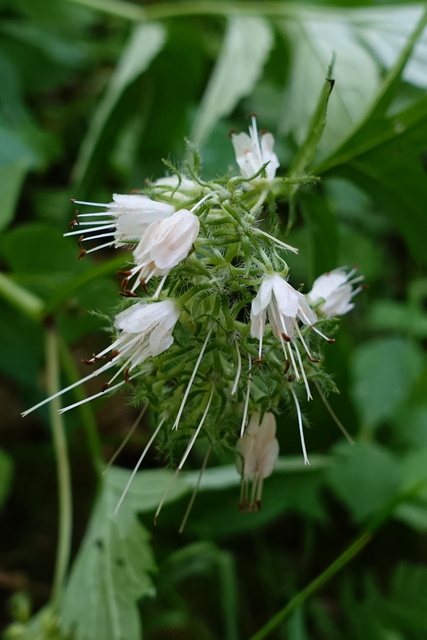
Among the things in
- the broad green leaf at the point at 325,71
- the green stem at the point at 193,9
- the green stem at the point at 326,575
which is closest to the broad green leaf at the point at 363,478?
the green stem at the point at 326,575

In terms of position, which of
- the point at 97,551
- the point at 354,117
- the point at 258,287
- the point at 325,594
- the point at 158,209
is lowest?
the point at 325,594

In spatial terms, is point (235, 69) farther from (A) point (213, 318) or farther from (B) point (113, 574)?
(B) point (113, 574)

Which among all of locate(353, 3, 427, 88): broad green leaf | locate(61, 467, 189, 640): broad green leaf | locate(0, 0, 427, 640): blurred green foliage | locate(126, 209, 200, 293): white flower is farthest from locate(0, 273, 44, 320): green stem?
locate(353, 3, 427, 88): broad green leaf

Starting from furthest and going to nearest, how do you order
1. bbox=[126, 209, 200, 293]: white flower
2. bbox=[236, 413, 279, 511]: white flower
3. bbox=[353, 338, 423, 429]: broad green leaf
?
bbox=[353, 338, 423, 429]: broad green leaf < bbox=[236, 413, 279, 511]: white flower < bbox=[126, 209, 200, 293]: white flower

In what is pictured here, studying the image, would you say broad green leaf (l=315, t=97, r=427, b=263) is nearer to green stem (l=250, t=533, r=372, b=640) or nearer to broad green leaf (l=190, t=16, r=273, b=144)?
broad green leaf (l=190, t=16, r=273, b=144)

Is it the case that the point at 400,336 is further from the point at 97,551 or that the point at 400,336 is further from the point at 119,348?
the point at 119,348

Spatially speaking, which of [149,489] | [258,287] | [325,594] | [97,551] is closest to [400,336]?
[325,594]

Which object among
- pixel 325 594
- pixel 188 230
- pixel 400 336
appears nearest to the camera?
pixel 188 230
